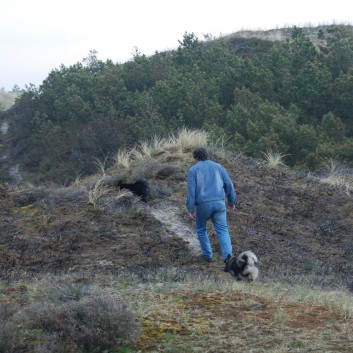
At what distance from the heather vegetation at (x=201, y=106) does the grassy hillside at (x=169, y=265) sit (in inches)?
173

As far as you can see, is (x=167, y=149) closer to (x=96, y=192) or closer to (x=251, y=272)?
(x=96, y=192)

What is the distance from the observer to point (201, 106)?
88.2ft

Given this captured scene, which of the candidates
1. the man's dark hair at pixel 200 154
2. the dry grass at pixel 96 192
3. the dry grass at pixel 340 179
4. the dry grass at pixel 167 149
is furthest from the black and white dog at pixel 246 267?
the dry grass at pixel 340 179

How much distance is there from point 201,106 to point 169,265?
16.2 metres

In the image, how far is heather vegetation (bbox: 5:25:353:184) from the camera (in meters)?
23.5

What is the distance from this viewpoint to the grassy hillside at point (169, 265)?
638 cm

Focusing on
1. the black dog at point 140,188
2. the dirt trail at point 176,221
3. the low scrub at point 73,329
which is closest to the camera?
the low scrub at point 73,329

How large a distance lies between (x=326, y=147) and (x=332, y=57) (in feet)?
18.6

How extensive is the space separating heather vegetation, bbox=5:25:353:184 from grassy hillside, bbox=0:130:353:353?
4.39 meters

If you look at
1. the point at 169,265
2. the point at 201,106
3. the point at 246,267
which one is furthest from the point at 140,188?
Result: the point at 201,106

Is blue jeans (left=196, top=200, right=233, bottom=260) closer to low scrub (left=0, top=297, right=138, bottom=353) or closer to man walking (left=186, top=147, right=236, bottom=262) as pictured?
man walking (left=186, top=147, right=236, bottom=262)

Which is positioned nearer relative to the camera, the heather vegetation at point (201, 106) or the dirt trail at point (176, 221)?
the dirt trail at point (176, 221)

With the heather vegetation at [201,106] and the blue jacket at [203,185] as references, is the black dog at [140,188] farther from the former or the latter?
the heather vegetation at [201,106]

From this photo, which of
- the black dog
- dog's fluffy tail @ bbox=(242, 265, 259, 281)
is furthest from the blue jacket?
the black dog
